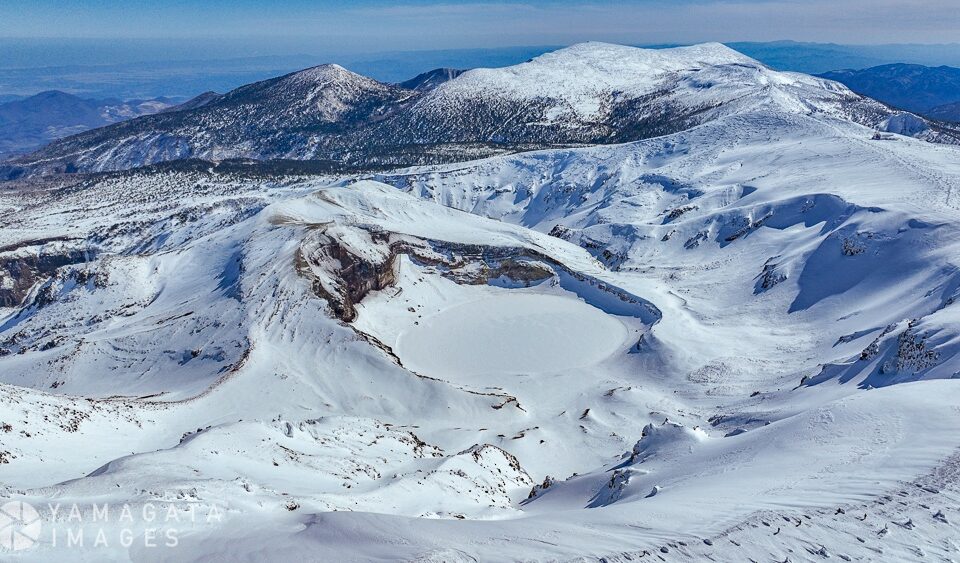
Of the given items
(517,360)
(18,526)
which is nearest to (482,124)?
(517,360)

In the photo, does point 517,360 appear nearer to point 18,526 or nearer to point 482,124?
point 18,526

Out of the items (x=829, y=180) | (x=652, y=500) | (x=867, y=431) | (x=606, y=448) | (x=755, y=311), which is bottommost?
(x=606, y=448)

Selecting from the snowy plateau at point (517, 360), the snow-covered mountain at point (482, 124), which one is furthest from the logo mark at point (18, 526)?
the snow-covered mountain at point (482, 124)

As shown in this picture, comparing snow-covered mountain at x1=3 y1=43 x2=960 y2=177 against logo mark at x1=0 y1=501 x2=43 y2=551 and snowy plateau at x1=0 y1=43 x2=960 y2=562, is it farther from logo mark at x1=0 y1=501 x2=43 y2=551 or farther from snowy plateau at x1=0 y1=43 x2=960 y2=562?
logo mark at x1=0 y1=501 x2=43 y2=551

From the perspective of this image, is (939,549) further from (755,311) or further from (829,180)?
(829,180)

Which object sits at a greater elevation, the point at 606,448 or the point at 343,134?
the point at 343,134

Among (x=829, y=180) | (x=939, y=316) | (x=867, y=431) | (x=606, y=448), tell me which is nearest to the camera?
(x=867, y=431)

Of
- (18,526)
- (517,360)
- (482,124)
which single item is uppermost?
(482,124)

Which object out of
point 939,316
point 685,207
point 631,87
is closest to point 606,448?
point 939,316
